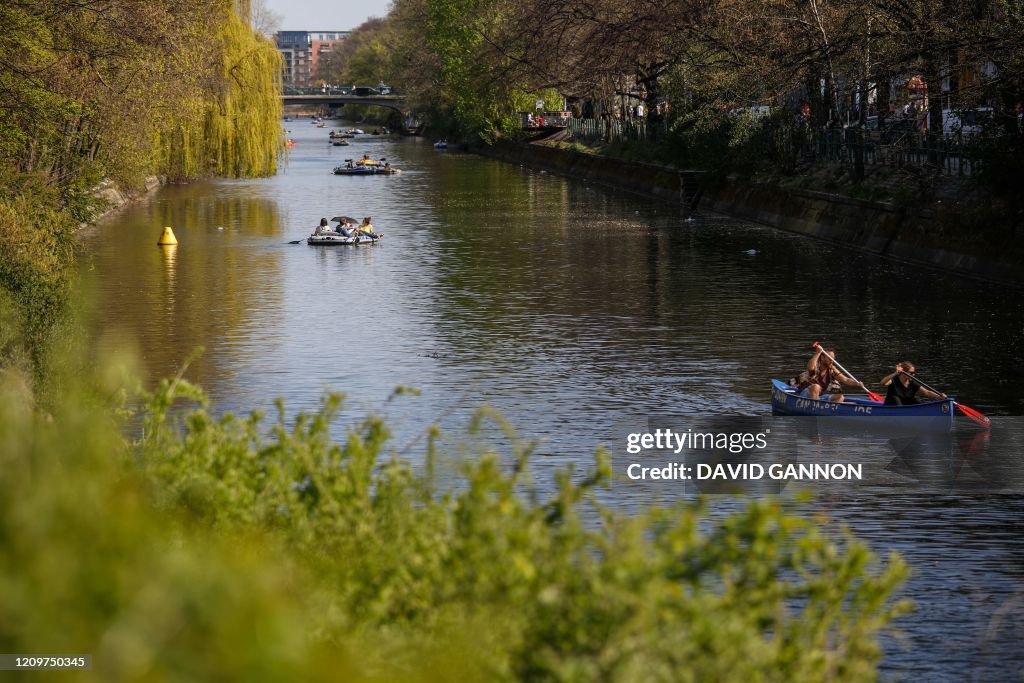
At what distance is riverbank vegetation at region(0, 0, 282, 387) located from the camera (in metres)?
30.9

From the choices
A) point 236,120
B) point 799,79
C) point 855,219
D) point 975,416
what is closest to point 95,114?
point 799,79

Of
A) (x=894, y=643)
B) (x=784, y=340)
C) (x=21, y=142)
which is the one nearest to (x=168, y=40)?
(x=21, y=142)

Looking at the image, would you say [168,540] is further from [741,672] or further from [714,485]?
[714,485]

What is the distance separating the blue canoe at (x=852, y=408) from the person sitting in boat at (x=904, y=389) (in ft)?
A: 0.94

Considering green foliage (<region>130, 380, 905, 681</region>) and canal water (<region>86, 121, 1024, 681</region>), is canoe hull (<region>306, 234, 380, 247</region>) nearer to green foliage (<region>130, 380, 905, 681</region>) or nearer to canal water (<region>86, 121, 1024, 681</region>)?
canal water (<region>86, 121, 1024, 681</region>)

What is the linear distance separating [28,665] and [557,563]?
3067mm

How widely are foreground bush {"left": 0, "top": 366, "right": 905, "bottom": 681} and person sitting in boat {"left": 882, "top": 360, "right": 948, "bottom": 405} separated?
1421 centimetres

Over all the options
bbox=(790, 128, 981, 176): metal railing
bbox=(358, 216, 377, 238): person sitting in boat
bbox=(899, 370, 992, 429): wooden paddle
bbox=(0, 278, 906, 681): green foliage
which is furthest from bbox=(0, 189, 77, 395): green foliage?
bbox=(790, 128, 981, 176): metal railing

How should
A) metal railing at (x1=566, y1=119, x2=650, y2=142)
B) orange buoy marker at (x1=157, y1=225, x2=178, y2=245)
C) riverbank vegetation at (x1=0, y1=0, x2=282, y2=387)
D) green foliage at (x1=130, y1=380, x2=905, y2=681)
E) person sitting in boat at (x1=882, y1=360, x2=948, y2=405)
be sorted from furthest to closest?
metal railing at (x1=566, y1=119, x2=650, y2=142)
orange buoy marker at (x1=157, y1=225, x2=178, y2=245)
riverbank vegetation at (x1=0, y1=0, x2=282, y2=387)
person sitting in boat at (x1=882, y1=360, x2=948, y2=405)
green foliage at (x1=130, y1=380, x2=905, y2=681)

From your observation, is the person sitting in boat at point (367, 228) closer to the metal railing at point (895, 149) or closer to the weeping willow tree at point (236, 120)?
the metal railing at point (895, 149)

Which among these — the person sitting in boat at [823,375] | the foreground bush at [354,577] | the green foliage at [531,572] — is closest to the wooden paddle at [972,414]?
the person sitting in boat at [823,375]

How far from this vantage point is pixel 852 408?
2333 cm

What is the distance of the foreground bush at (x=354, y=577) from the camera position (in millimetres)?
5688

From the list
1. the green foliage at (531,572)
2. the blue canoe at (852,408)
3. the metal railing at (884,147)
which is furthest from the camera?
the metal railing at (884,147)
